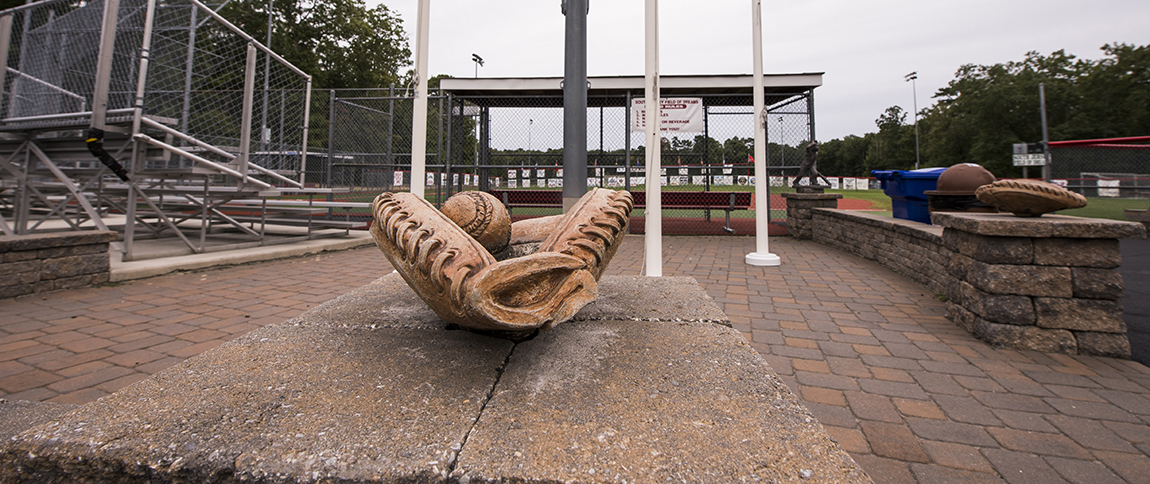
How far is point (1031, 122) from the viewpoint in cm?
3356

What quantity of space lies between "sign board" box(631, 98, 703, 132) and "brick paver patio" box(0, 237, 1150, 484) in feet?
18.4

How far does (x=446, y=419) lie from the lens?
960 millimetres

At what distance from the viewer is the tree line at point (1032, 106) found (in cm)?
2564

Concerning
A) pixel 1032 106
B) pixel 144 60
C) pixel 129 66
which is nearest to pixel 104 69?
pixel 144 60

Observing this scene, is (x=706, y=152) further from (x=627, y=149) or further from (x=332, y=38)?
(x=332, y=38)

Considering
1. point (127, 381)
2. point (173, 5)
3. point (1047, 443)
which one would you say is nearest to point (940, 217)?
point (1047, 443)

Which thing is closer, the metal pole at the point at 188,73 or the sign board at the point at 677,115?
the metal pole at the point at 188,73

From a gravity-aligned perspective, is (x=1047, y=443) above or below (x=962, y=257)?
below

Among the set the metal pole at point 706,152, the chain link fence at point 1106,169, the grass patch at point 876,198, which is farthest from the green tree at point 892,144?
the metal pole at point 706,152

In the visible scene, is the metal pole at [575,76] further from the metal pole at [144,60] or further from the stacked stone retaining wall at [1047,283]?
the metal pole at [144,60]

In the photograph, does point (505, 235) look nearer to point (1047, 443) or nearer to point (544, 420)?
point (544, 420)

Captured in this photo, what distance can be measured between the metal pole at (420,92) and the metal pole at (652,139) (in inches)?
51.5

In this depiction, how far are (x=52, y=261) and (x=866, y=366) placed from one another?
18.6 ft

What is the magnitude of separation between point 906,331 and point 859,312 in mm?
468
